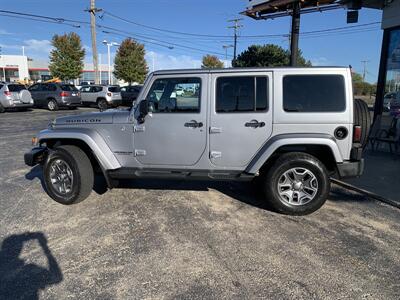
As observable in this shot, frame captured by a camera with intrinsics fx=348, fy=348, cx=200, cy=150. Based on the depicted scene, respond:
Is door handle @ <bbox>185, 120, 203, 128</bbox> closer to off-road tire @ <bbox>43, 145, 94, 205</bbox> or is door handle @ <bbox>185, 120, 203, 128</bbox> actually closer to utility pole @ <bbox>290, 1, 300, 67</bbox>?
off-road tire @ <bbox>43, 145, 94, 205</bbox>

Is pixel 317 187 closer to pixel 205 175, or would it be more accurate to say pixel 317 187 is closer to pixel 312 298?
pixel 205 175

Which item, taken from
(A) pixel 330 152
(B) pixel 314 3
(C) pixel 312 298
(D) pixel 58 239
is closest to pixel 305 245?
(C) pixel 312 298

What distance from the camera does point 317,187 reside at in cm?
466

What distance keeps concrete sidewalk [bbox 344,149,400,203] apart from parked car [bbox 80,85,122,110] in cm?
1877

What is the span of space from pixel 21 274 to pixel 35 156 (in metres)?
2.49

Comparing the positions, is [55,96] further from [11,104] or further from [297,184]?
[297,184]

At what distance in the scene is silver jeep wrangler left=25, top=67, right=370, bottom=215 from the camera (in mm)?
4617

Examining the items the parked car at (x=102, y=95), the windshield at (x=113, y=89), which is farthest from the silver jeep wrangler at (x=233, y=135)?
the windshield at (x=113, y=89)

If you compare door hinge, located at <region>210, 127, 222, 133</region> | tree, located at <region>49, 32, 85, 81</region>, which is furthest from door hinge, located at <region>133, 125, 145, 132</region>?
tree, located at <region>49, 32, 85, 81</region>

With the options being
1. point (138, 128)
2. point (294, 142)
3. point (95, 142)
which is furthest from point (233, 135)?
point (95, 142)

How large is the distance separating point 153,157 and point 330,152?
2.46 meters

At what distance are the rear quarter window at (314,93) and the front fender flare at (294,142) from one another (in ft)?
1.16

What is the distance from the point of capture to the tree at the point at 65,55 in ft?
143

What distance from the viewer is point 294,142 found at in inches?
179
